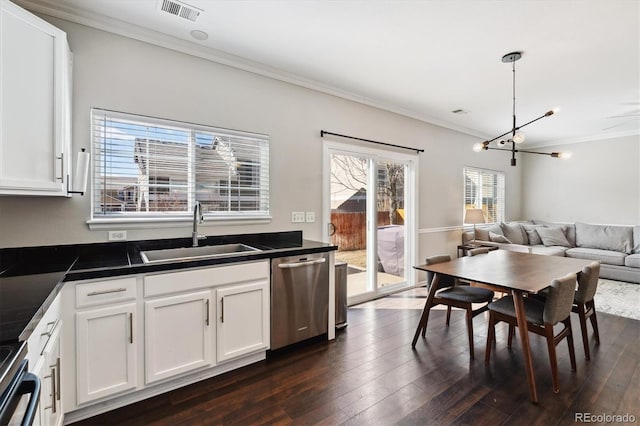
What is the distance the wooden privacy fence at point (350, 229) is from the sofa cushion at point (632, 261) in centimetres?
434

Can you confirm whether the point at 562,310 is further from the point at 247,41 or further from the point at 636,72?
the point at 247,41

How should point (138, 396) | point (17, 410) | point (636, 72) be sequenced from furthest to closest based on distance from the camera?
point (636, 72), point (138, 396), point (17, 410)

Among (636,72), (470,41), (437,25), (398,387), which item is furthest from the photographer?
(636,72)

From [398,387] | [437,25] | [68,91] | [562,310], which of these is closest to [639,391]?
[562,310]

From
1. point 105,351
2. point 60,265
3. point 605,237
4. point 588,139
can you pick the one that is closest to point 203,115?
point 60,265

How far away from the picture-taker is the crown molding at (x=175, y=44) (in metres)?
2.20

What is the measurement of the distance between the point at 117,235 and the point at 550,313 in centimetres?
328

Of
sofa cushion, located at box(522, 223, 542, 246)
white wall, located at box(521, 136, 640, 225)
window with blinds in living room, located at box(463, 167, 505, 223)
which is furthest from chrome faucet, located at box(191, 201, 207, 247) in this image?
white wall, located at box(521, 136, 640, 225)

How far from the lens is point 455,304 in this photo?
2809 millimetres

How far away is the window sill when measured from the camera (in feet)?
7.71

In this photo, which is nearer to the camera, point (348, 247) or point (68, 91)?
point (68, 91)

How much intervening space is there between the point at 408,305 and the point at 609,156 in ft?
18.1

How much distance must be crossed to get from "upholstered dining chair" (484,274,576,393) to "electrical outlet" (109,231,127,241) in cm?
301

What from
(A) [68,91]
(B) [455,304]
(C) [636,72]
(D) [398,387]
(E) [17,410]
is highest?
(C) [636,72]
